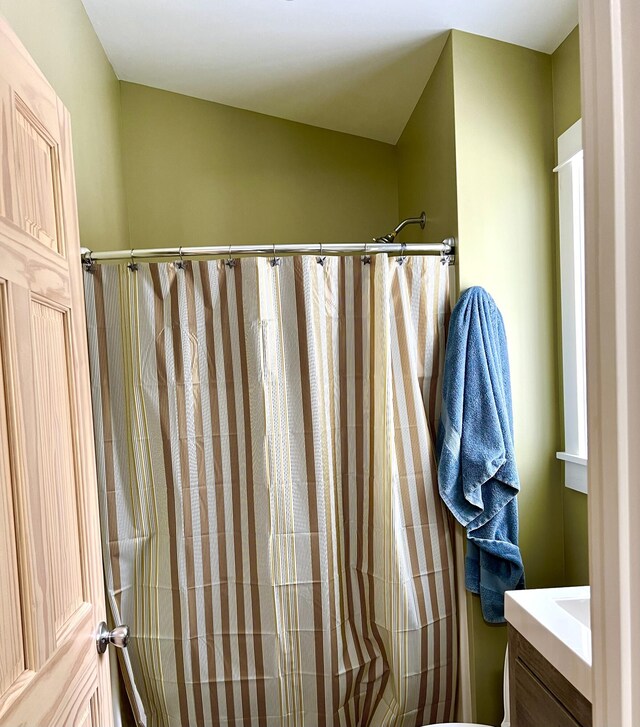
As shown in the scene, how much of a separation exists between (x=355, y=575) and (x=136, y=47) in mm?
2128

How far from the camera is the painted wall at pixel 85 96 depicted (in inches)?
66.6

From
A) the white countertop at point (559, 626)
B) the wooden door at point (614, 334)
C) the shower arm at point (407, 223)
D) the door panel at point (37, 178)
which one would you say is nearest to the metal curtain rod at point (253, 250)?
the shower arm at point (407, 223)

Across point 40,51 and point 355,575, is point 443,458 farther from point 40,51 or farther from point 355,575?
point 40,51

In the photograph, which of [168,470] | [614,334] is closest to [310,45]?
[168,470]

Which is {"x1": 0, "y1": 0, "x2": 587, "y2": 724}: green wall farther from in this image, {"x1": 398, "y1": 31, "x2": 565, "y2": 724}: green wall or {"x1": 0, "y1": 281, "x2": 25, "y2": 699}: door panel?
{"x1": 0, "y1": 281, "x2": 25, "y2": 699}: door panel

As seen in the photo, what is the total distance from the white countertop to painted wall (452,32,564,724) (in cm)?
52

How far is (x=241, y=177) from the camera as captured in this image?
9.38 feet

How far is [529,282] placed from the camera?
2.08 m

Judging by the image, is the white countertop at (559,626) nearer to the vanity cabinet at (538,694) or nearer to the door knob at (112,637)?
the vanity cabinet at (538,694)

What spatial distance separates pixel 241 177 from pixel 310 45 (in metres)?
0.78

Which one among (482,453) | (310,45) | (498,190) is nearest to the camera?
(482,453)

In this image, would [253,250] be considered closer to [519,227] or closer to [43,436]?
[519,227]

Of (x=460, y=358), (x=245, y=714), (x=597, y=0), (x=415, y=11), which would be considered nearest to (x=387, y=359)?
(x=460, y=358)

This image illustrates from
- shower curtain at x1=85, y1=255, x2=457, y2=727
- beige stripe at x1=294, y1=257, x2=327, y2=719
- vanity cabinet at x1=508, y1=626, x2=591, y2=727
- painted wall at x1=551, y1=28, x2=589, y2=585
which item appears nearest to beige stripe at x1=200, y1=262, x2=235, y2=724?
shower curtain at x1=85, y1=255, x2=457, y2=727
